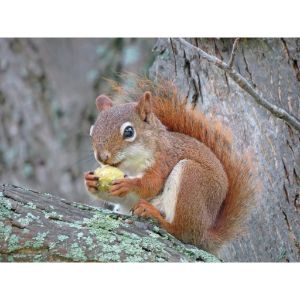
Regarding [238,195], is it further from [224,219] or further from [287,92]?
[287,92]

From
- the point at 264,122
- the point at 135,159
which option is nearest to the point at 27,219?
the point at 135,159

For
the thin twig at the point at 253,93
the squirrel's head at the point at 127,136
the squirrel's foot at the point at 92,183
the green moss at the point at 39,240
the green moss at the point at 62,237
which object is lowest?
the green moss at the point at 39,240

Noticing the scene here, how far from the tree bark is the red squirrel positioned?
79mm

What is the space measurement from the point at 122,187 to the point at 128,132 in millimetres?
247

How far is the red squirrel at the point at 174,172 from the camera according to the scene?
11.8 feet

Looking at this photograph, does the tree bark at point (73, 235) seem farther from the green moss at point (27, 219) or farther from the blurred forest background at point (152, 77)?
the blurred forest background at point (152, 77)

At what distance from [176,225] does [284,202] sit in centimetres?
69

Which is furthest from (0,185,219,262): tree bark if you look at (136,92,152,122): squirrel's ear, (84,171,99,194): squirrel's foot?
(136,92,152,122): squirrel's ear

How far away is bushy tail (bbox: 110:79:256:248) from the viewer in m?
3.81

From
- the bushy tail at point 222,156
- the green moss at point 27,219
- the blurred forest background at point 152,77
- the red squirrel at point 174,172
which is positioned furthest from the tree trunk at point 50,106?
the green moss at point 27,219

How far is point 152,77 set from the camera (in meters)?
4.21

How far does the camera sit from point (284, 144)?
159 inches

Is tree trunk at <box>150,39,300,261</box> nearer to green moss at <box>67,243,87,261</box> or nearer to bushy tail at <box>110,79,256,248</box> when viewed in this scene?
bushy tail at <box>110,79,256,248</box>

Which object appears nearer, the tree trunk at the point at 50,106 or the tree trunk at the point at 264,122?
the tree trunk at the point at 264,122
